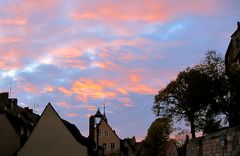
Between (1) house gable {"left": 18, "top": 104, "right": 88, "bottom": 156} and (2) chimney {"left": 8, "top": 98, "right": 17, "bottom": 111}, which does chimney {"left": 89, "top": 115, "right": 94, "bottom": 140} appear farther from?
(2) chimney {"left": 8, "top": 98, "right": 17, "bottom": 111}

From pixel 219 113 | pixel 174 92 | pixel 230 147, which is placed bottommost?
pixel 230 147

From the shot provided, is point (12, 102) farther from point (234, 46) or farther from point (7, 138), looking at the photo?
point (234, 46)

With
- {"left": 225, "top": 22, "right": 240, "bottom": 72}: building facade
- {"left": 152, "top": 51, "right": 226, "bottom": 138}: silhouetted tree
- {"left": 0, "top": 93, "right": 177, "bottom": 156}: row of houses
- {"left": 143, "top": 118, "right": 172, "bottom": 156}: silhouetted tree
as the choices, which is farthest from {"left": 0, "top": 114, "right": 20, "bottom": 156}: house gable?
{"left": 143, "top": 118, "right": 172, "bottom": 156}: silhouetted tree

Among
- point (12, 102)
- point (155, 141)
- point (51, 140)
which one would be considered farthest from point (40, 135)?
point (155, 141)

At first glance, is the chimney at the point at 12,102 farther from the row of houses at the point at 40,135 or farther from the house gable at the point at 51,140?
the house gable at the point at 51,140

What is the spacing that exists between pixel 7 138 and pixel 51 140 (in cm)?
930

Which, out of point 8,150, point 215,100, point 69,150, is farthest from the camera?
point 8,150

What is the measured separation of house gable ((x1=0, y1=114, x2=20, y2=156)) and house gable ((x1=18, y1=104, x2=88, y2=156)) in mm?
7175

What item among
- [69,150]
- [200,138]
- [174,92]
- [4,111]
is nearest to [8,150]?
[4,111]

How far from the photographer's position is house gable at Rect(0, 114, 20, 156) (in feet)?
196

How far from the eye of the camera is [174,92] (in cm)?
5684

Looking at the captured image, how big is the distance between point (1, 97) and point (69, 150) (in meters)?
19.1

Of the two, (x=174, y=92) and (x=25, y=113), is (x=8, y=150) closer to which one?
(x=25, y=113)

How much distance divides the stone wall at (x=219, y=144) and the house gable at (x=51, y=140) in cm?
2556
